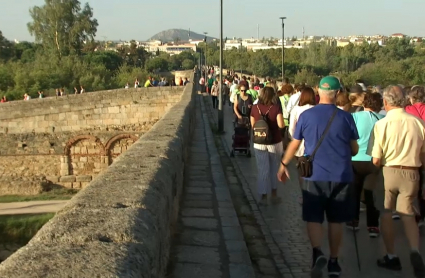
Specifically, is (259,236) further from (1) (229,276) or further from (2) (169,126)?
(2) (169,126)

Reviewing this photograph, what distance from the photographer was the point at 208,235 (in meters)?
5.54

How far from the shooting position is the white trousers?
7.90 metres

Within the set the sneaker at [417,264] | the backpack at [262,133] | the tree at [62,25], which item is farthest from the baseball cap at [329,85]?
the tree at [62,25]

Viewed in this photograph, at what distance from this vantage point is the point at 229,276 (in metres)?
4.49

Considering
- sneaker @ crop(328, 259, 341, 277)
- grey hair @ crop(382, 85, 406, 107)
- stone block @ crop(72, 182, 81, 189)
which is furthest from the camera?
stone block @ crop(72, 182, 81, 189)

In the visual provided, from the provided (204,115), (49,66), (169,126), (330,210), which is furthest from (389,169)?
(49,66)

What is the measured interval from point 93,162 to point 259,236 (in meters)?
17.1

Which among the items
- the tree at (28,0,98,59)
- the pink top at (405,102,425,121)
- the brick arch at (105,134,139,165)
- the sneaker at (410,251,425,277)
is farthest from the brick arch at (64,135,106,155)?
the tree at (28,0,98,59)

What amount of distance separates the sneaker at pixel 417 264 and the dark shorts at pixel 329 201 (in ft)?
2.11

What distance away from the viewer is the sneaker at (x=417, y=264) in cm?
496

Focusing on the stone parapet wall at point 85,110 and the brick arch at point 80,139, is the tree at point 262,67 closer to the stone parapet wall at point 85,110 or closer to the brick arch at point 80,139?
the stone parapet wall at point 85,110

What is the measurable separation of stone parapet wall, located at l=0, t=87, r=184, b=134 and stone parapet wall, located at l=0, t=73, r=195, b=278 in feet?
82.1

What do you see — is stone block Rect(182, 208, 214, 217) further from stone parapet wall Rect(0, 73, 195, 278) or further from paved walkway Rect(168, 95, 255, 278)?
stone parapet wall Rect(0, 73, 195, 278)

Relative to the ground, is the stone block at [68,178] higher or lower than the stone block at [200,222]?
lower
